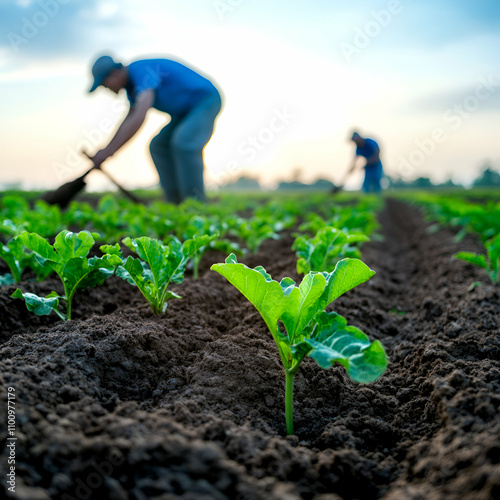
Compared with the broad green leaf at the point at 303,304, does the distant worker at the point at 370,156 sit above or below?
above

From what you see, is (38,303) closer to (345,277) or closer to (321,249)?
(345,277)

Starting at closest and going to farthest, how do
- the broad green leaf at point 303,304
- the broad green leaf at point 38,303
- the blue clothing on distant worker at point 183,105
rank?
the broad green leaf at point 303,304, the broad green leaf at point 38,303, the blue clothing on distant worker at point 183,105

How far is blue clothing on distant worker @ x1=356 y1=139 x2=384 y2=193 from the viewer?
59.7 ft

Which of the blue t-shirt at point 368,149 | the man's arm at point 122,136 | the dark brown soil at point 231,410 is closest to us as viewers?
the dark brown soil at point 231,410

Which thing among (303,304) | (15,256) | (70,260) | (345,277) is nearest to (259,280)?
(303,304)

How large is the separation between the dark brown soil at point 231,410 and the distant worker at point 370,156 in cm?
1475

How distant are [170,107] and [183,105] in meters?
0.24

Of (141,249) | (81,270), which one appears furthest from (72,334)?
(141,249)

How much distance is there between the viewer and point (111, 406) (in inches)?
63.9

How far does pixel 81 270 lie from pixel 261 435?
4.28 feet

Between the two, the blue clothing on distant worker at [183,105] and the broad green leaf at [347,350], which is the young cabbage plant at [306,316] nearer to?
the broad green leaf at [347,350]

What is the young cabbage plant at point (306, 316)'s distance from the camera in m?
1.43

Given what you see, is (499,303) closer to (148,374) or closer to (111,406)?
(148,374)

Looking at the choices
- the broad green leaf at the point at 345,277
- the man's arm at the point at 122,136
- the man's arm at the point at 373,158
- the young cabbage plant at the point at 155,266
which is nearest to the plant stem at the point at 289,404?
the broad green leaf at the point at 345,277
